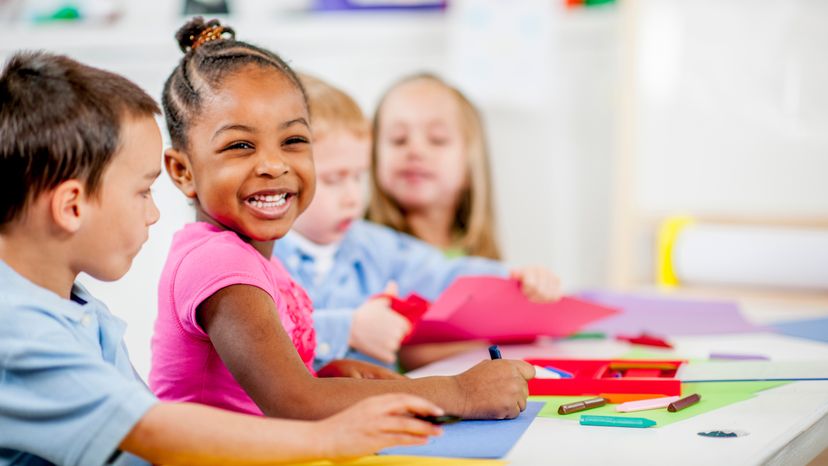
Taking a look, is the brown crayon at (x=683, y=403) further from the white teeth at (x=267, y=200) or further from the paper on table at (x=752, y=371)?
the white teeth at (x=267, y=200)

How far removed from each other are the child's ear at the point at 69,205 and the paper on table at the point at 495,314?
2.09 feet

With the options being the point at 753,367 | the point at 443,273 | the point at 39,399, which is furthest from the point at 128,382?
the point at 443,273

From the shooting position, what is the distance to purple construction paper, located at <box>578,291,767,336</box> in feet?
5.28

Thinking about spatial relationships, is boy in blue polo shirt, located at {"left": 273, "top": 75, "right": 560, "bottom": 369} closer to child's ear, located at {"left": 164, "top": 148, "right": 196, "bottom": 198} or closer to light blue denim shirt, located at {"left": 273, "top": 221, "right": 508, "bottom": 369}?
light blue denim shirt, located at {"left": 273, "top": 221, "right": 508, "bottom": 369}

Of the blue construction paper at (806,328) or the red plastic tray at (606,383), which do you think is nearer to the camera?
the red plastic tray at (606,383)

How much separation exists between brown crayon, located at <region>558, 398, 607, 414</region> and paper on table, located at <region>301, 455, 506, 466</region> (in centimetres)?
19

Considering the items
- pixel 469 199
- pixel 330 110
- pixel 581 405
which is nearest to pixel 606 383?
pixel 581 405

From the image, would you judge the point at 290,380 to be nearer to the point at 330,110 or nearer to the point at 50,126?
the point at 50,126

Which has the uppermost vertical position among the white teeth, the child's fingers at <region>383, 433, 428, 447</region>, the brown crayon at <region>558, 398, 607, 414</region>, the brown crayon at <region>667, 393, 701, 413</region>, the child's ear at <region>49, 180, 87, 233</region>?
the child's ear at <region>49, 180, 87, 233</region>

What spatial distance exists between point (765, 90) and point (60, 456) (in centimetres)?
215

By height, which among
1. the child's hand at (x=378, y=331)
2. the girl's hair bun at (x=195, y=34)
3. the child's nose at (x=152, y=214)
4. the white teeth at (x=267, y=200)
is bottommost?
the child's hand at (x=378, y=331)

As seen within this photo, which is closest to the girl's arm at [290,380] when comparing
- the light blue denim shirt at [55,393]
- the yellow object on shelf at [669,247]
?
the light blue denim shirt at [55,393]

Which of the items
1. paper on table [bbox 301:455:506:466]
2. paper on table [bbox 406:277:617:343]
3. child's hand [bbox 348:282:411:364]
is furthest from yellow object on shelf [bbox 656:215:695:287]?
paper on table [bbox 301:455:506:466]

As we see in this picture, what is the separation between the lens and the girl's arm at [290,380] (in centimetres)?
83
